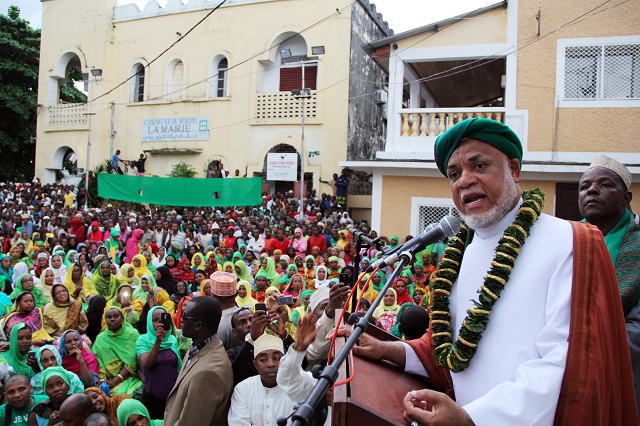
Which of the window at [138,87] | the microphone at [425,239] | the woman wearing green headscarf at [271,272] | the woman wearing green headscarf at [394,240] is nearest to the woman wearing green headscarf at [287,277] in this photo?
the woman wearing green headscarf at [271,272]

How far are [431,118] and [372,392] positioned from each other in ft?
34.7

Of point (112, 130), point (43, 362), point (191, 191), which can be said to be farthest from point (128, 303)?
point (112, 130)

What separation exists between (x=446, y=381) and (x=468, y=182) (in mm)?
759

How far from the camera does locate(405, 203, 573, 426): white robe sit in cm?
160

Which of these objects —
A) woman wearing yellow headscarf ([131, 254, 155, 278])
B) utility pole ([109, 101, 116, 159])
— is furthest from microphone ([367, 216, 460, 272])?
utility pole ([109, 101, 116, 159])

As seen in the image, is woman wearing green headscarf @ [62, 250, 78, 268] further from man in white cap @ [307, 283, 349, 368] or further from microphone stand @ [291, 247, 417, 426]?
microphone stand @ [291, 247, 417, 426]

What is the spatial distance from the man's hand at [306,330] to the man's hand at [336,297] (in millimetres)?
659

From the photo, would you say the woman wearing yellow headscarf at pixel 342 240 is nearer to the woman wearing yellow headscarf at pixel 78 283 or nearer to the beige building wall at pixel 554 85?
the beige building wall at pixel 554 85

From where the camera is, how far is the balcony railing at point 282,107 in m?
19.1

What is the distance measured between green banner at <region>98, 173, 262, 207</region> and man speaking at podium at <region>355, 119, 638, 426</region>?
13334 mm

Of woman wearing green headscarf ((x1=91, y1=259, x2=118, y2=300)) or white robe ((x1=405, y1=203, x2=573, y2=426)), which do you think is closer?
white robe ((x1=405, y1=203, x2=573, y2=426))

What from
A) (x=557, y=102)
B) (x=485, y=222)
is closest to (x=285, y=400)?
(x=485, y=222)

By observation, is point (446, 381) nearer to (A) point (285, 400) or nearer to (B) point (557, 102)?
(A) point (285, 400)

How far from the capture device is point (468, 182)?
1994 mm
